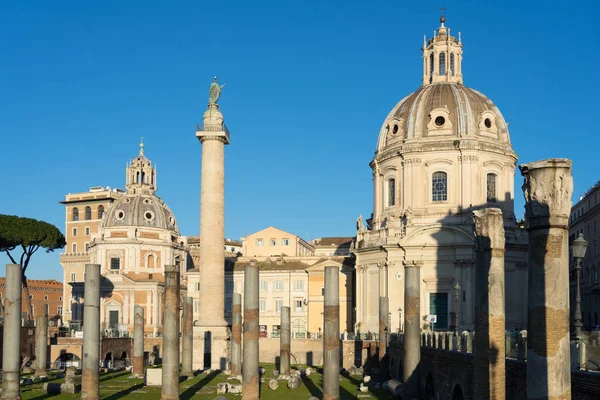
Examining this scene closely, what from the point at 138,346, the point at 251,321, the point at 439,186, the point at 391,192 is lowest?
the point at 138,346

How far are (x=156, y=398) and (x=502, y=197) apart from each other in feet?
120

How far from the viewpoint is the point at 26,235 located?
7669 cm

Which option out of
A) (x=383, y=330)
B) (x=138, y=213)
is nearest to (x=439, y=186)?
(x=383, y=330)

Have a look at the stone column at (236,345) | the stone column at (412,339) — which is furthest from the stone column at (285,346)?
the stone column at (412,339)

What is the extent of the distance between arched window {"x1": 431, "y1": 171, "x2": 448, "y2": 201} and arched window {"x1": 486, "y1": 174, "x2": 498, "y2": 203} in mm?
3330

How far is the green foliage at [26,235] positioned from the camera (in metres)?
75.4

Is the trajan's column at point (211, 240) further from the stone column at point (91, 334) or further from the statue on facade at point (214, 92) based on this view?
the stone column at point (91, 334)

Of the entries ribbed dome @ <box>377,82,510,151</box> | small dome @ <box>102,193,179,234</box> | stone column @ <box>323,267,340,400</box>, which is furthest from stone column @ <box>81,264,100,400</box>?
small dome @ <box>102,193,179,234</box>

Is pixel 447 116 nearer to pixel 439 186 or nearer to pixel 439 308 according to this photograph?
pixel 439 186

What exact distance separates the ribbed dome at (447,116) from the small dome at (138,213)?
3003cm

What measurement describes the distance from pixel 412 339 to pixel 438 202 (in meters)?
30.0

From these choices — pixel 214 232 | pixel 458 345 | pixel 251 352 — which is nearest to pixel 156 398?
pixel 251 352

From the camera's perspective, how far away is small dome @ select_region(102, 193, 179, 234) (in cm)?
8625

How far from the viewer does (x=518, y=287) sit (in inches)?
2483
